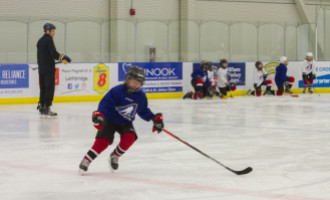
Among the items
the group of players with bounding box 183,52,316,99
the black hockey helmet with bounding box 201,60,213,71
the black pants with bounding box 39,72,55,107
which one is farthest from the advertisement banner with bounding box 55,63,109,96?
the black pants with bounding box 39,72,55,107

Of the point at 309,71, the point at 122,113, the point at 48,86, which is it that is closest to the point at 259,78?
the point at 309,71

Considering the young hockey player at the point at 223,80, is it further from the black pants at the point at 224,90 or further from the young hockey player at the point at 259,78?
the young hockey player at the point at 259,78

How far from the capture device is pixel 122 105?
18.6 ft

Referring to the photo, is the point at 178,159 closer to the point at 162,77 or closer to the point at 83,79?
the point at 83,79

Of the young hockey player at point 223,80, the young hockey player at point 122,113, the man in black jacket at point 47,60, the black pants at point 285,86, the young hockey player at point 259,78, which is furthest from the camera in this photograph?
the black pants at point 285,86

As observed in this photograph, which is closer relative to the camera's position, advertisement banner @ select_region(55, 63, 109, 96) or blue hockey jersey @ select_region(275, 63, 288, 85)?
advertisement banner @ select_region(55, 63, 109, 96)

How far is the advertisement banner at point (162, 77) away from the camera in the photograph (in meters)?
16.3

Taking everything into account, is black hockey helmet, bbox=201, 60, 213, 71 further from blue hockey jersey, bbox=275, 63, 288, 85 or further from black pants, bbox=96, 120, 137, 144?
black pants, bbox=96, 120, 137, 144

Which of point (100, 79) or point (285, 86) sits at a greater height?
point (100, 79)

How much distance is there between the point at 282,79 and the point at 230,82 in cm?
Result: 154

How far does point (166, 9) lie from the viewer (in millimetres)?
22250

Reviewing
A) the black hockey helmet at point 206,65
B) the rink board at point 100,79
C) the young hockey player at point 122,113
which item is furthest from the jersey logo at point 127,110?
the black hockey helmet at point 206,65

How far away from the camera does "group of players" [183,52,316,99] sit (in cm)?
1642

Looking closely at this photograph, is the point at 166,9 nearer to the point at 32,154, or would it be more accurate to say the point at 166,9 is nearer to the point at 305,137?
the point at 305,137
